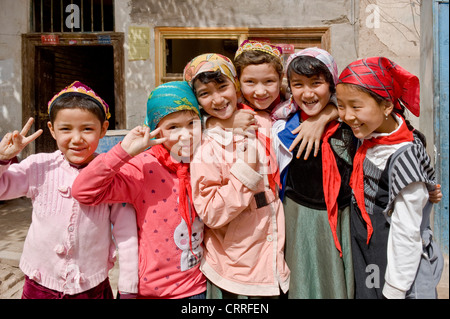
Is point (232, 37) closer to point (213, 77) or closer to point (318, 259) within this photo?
point (213, 77)

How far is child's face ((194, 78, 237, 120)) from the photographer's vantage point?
1.80m

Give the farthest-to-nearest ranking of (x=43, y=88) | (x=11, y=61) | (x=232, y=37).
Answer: (x=43, y=88) < (x=11, y=61) < (x=232, y=37)

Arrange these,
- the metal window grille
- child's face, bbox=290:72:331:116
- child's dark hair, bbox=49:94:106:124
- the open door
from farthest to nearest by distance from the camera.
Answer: the open door
the metal window grille
child's face, bbox=290:72:331:116
child's dark hair, bbox=49:94:106:124

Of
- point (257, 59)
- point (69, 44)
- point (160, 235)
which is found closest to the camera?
point (160, 235)

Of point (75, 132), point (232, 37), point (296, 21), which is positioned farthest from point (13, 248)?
point (296, 21)

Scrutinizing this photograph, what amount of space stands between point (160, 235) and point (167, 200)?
0.56 feet

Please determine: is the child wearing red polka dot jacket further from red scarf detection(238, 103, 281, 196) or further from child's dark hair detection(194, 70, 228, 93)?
red scarf detection(238, 103, 281, 196)

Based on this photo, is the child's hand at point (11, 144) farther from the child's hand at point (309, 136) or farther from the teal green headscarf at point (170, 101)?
the child's hand at point (309, 136)

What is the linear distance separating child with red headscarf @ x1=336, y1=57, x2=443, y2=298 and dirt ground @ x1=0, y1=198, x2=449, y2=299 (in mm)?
1848

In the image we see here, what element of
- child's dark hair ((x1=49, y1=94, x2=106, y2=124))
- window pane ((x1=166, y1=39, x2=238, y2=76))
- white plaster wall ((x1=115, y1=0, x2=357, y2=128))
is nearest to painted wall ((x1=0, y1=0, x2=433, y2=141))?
white plaster wall ((x1=115, y1=0, x2=357, y2=128))

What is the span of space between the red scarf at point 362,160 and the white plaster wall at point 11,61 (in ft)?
20.0

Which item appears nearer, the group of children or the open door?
the group of children

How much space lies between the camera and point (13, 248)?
4191 millimetres

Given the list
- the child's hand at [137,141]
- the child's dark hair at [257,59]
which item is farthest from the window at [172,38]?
the child's hand at [137,141]
